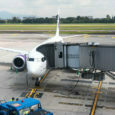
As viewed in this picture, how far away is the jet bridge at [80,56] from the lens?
51.1 ft

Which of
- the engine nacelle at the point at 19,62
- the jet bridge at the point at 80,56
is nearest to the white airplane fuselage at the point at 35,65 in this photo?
the jet bridge at the point at 80,56

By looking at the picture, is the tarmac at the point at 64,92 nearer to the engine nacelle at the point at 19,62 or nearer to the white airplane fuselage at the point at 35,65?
the engine nacelle at the point at 19,62

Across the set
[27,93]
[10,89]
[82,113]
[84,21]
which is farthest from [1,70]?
[84,21]

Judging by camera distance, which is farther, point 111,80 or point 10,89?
point 111,80

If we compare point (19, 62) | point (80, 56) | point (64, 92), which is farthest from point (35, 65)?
point (19, 62)

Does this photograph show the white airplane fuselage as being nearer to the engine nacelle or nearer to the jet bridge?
the jet bridge

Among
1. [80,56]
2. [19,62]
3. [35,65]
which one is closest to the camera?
[35,65]

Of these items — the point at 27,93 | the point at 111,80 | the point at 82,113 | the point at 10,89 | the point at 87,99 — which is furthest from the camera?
the point at 111,80

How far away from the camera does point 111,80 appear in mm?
19750

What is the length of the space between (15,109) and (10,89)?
8.09m

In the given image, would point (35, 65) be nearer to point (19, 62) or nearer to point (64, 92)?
point (64, 92)

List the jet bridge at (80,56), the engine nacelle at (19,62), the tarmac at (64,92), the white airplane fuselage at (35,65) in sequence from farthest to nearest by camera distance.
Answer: the engine nacelle at (19,62)
the white airplane fuselage at (35,65)
the jet bridge at (80,56)
the tarmac at (64,92)

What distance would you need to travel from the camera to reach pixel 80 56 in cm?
1664

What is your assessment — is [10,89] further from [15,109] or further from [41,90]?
[15,109]
